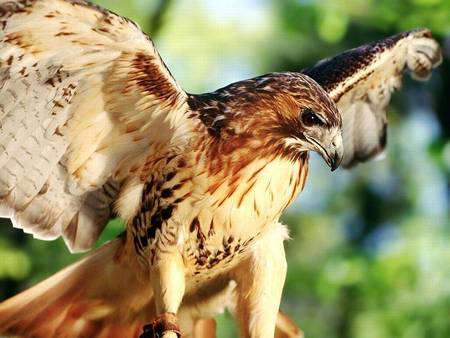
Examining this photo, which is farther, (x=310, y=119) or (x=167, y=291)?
(x=167, y=291)

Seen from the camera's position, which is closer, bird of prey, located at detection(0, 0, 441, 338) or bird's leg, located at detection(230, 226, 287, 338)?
bird of prey, located at detection(0, 0, 441, 338)

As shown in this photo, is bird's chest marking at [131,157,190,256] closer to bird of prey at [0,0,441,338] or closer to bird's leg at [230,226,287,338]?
bird of prey at [0,0,441,338]

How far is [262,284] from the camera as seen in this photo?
5.95ft

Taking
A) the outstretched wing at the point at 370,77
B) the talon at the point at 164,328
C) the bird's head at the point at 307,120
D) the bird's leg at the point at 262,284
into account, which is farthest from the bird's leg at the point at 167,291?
the outstretched wing at the point at 370,77

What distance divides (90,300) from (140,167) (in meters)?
0.33

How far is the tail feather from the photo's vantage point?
190 cm

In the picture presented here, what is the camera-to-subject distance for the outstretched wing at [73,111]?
1542mm

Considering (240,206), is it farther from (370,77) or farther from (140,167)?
(370,77)

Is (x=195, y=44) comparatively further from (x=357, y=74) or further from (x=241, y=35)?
(x=357, y=74)

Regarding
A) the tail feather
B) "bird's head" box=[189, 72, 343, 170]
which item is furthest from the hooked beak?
the tail feather

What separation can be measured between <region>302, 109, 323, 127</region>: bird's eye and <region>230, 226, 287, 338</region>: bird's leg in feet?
0.95

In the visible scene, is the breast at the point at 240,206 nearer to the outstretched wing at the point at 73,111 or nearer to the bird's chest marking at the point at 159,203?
the bird's chest marking at the point at 159,203

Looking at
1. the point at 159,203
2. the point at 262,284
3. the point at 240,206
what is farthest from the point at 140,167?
the point at 262,284

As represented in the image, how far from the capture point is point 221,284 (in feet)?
6.28
